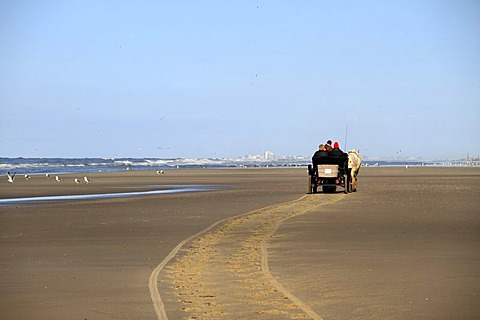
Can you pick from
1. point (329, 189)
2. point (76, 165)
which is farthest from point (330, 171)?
point (76, 165)

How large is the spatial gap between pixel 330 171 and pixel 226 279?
2123cm

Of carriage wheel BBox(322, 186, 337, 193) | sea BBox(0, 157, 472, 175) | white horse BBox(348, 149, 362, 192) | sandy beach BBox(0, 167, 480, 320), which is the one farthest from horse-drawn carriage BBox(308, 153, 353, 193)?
sea BBox(0, 157, 472, 175)

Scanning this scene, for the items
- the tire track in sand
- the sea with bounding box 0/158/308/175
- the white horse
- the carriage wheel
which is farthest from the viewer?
the sea with bounding box 0/158/308/175

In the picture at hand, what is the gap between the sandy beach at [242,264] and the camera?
8883 mm

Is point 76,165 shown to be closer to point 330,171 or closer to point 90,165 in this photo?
point 90,165

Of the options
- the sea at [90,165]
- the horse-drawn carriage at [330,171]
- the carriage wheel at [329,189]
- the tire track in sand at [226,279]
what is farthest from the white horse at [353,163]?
the sea at [90,165]

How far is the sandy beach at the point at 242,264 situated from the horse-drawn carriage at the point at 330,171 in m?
8.13

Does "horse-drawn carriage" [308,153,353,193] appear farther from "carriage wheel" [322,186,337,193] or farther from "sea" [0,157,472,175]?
"sea" [0,157,472,175]

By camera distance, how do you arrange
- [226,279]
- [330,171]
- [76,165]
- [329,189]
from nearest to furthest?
1. [226,279]
2. [330,171]
3. [329,189]
4. [76,165]

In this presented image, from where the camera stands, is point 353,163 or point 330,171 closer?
point 330,171

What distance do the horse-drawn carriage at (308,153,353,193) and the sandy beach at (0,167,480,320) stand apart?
8.13 meters

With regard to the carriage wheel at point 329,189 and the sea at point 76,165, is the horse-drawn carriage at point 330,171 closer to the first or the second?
the carriage wheel at point 329,189

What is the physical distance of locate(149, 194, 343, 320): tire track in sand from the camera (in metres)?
8.65

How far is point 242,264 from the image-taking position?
39.9ft
